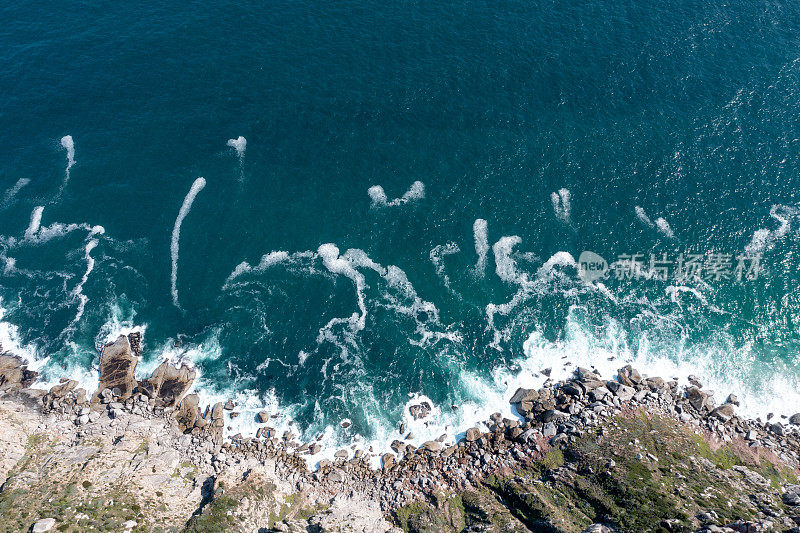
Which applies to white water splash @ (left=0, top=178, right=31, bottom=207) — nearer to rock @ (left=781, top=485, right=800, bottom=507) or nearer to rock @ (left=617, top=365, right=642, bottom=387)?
rock @ (left=617, top=365, right=642, bottom=387)

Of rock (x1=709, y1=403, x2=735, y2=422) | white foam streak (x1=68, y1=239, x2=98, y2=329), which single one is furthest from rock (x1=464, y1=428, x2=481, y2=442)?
white foam streak (x1=68, y1=239, x2=98, y2=329)

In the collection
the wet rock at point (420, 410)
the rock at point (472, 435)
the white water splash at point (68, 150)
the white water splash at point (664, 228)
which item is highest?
the white water splash at point (68, 150)

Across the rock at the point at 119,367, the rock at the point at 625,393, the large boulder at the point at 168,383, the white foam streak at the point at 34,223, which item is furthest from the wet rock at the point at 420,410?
the white foam streak at the point at 34,223

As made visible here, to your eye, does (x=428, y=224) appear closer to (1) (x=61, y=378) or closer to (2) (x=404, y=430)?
(2) (x=404, y=430)

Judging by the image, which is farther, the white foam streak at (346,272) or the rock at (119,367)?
the white foam streak at (346,272)

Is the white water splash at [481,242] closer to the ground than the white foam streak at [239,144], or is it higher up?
closer to the ground

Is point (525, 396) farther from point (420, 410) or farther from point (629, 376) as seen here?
point (629, 376)

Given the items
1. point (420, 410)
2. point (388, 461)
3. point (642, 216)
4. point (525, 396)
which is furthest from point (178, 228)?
point (642, 216)

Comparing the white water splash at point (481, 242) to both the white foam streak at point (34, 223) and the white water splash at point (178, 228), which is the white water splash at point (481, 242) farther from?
the white foam streak at point (34, 223)
